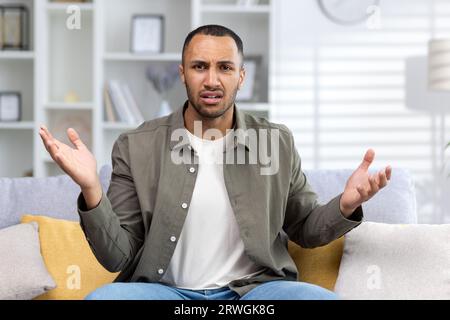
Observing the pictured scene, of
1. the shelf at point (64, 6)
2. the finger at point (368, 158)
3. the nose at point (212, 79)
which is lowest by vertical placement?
the finger at point (368, 158)

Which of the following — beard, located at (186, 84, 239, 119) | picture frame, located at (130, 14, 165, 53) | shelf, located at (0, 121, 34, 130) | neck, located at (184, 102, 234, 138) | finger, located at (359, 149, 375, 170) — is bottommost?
→ finger, located at (359, 149, 375, 170)

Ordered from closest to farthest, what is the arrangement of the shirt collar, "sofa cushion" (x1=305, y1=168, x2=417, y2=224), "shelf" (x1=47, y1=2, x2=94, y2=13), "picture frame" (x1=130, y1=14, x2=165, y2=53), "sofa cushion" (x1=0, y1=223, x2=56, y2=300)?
the shirt collar
"sofa cushion" (x1=0, y1=223, x2=56, y2=300)
"sofa cushion" (x1=305, y1=168, x2=417, y2=224)
"shelf" (x1=47, y1=2, x2=94, y2=13)
"picture frame" (x1=130, y1=14, x2=165, y2=53)

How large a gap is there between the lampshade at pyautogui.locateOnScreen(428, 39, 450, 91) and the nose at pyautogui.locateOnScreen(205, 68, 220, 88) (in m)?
2.27

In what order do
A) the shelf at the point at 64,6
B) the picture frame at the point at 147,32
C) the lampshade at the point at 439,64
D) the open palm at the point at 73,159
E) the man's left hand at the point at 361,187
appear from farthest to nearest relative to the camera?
the picture frame at the point at 147,32
the shelf at the point at 64,6
the lampshade at the point at 439,64
the man's left hand at the point at 361,187
the open palm at the point at 73,159

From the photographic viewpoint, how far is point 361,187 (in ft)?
5.81

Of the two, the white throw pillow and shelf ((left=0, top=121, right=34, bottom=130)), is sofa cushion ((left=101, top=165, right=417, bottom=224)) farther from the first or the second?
shelf ((left=0, top=121, right=34, bottom=130))

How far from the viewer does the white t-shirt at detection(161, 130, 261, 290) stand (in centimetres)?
187

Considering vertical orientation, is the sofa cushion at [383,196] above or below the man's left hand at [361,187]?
below

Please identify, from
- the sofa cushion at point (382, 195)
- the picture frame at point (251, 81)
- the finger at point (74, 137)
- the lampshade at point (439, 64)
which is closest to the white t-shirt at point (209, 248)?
the finger at point (74, 137)

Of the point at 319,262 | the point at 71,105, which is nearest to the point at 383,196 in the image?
the point at 319,262

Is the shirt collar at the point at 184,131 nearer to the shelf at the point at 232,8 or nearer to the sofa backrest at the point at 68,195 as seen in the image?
the sofa backrest at the point at 68,195

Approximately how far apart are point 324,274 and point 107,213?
71cm

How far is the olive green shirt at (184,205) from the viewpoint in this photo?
6.12ft

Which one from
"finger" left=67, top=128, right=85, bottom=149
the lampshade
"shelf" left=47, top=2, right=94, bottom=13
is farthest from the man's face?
"shelf" left=47, top=2, right=94, bottom=13
